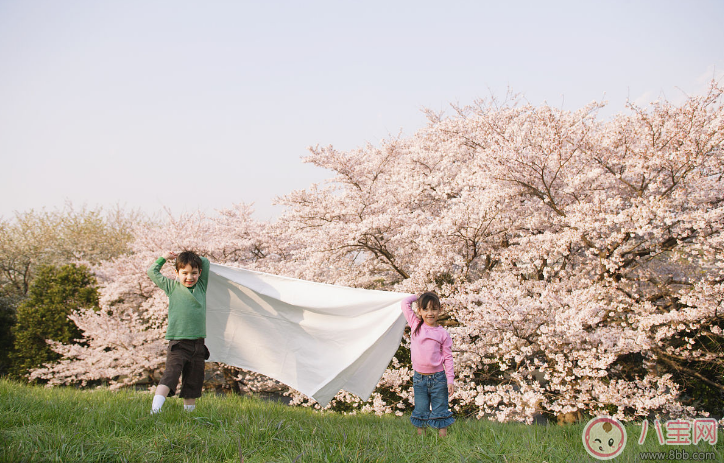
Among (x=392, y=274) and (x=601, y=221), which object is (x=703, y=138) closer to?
(x=601, y=221)

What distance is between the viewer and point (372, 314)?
16.8ft

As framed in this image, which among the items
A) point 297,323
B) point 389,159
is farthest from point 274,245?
point 297,323

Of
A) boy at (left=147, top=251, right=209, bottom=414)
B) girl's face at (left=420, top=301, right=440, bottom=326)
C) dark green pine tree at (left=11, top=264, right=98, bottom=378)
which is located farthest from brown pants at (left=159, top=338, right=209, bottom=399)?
dark green pine tree at (left=11, top=264, right=98, bottom=378)

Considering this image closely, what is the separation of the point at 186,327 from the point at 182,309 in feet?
0.63

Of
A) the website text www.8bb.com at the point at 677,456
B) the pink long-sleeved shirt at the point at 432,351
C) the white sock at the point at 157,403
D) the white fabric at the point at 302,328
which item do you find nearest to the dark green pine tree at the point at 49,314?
the white fabric at the point at 302,328

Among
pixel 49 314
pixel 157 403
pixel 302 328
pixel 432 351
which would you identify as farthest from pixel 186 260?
pixel 49 314

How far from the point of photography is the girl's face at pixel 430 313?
4456 millimetres

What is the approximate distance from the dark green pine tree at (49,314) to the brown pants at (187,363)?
362 inches

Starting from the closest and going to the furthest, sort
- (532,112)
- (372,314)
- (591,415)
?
(372,314) → (591,415) → (532,112)

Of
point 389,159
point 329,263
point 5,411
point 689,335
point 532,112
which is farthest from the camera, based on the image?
point 389,159

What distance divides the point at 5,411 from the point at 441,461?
3753 millimetres

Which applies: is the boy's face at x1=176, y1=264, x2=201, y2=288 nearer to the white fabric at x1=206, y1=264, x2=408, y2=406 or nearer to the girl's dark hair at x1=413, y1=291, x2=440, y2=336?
the white fabric at x1=206, y1=264, x2=408, y2=406

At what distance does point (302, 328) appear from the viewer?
5172 mm

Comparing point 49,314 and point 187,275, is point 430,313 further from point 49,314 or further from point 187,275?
point 49,314
